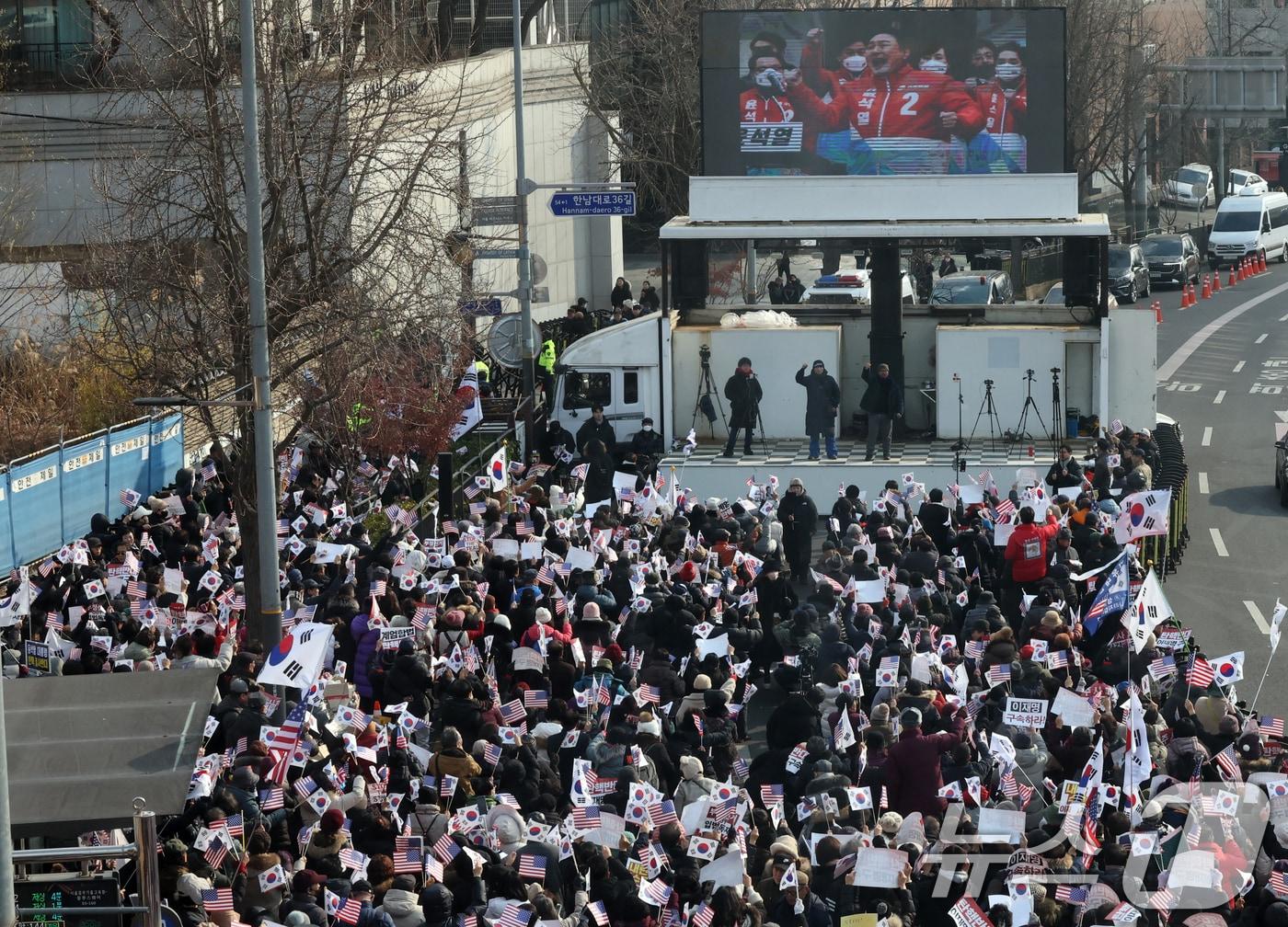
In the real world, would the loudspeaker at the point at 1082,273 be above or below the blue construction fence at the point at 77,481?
above

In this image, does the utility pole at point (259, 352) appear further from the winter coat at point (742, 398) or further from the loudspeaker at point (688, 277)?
the loudspeaker at point (688, 277)

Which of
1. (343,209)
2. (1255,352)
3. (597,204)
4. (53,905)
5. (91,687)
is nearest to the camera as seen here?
(53,905)

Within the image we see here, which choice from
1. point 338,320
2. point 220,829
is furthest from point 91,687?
point 338,320

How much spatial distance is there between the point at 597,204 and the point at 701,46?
4480mm

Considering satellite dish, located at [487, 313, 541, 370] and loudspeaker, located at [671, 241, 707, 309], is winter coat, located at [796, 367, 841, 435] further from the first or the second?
satellite dish, located at [487, 313, 541, 370]

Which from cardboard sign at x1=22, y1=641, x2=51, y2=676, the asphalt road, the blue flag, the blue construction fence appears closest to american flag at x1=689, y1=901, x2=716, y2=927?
the blue flag

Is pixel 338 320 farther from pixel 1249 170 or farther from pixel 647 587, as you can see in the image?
pixel 1249 170

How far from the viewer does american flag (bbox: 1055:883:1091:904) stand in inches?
455

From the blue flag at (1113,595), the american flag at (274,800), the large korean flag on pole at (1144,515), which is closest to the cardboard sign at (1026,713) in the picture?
the blue flag at (1113,595)

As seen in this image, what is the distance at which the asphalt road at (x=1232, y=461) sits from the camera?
72.9 feet

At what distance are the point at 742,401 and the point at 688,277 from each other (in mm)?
3127

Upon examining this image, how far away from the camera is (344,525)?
A: 21859 millimetres

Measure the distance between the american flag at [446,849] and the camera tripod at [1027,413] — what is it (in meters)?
17.2

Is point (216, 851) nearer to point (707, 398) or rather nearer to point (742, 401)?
point (742, 401)
